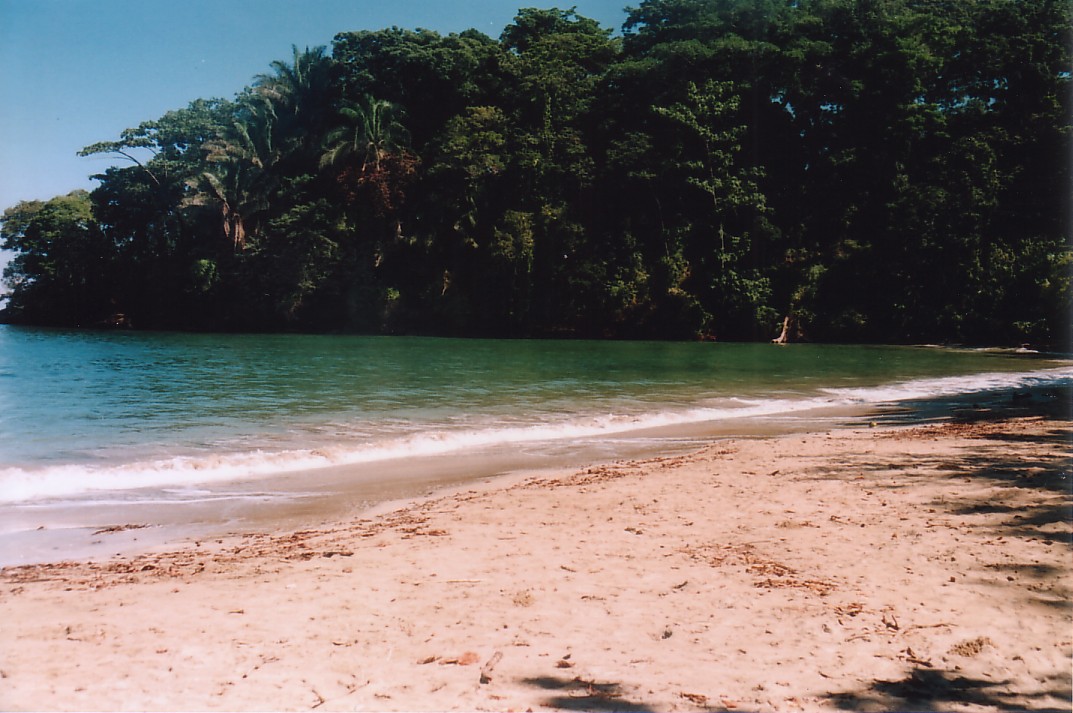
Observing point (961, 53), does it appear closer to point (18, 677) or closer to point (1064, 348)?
point (1064, 348)

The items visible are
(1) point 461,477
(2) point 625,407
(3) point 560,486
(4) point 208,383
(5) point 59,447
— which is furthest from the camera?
(4) point 208,383

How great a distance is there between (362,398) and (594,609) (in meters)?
11.4

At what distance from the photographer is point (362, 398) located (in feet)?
49.2

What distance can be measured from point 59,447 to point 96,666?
24.6 ft

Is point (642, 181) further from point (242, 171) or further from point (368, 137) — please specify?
point (242, 171)

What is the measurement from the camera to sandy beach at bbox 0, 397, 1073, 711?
10.8 feet

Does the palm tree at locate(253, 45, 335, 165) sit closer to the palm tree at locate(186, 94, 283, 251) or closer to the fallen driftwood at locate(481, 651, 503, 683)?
the palm tree at locate(186, 94, 283, 251)

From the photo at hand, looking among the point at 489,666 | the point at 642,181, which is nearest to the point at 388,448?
the point at 489,666

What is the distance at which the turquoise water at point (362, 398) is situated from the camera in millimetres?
9430

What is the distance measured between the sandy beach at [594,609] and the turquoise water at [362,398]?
3.73 m

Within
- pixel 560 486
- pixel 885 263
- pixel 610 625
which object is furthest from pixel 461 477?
pixel 885 263

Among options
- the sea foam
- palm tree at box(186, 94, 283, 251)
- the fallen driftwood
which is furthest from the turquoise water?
palm tree at box(186, 94, 283, 251)

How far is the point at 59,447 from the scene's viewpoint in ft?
32.3

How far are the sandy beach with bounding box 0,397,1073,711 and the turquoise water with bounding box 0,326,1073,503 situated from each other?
373 centimetres
